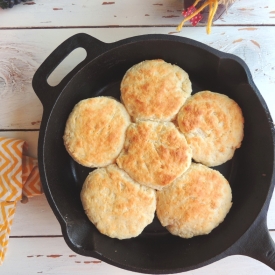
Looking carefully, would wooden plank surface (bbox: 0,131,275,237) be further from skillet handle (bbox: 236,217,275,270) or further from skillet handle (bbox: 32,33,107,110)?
skillet handle (bbox: 236,217,275,270)

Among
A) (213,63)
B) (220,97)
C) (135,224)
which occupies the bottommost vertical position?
(135,224)

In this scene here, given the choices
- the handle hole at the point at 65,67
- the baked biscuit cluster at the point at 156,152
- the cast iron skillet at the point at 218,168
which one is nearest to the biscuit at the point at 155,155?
the baked biscuit cluster at the point at 156,152

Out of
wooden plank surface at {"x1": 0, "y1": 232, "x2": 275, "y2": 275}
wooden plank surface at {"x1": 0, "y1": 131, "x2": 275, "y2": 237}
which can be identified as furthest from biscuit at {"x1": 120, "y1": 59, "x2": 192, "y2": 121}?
wooden plank surface at {"x1": 0, "y1": 232, "x2": 275, "y2": 275}

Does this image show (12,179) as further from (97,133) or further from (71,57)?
(71,57)

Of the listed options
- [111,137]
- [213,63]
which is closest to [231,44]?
[213,63]

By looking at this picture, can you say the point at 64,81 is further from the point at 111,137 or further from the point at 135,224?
the point at 135,224

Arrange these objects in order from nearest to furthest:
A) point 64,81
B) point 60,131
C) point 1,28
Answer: point 64,81 < point 60,131 < point 1,28
